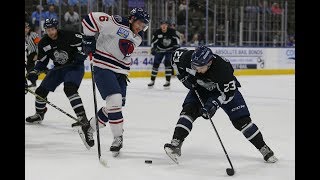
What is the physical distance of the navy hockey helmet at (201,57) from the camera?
3.21 metres

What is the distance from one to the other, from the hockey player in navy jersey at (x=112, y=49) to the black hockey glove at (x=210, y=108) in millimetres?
659

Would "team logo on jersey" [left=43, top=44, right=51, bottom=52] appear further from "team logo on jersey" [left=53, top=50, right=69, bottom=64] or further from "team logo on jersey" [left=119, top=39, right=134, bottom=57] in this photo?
"team logo on jersey" [left=119, top=39, right=134, bottom=57]

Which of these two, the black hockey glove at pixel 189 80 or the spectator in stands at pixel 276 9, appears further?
the spectator in stands at pixel 276 9

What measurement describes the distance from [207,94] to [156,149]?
26.9 inches

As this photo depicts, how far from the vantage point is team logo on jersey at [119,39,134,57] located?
374 centimetres

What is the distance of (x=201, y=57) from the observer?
127 inches

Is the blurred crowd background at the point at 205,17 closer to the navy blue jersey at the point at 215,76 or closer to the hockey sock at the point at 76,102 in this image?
the hockey sock at the point at 76,102

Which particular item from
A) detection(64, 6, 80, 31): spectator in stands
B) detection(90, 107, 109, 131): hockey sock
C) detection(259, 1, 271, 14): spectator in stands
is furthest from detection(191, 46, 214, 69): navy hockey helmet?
detection(259, 1, 271, 14): spectator in stands

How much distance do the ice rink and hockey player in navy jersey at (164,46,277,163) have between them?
0.52ft

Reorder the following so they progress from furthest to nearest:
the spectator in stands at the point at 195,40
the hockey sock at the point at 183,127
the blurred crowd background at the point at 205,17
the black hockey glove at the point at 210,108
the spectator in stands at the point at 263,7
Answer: the spectator in stands at the point at 263,7 → the spectator in stands at the point at 195,40 → the blurred crowd background at the point at 205,17 → the hockey sock at the point at 183,127 → the black hockey glove at the point at 210,108

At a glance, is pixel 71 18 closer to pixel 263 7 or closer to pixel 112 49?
pixel 263 7

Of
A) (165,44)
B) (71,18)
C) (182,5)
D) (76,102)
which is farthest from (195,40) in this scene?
(76,102)

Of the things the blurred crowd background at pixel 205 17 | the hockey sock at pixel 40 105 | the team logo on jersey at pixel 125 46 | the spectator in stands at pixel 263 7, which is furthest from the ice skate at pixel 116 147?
the spectator in stands at pixel 263 7

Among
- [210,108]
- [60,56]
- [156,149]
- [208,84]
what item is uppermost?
[60,56]
